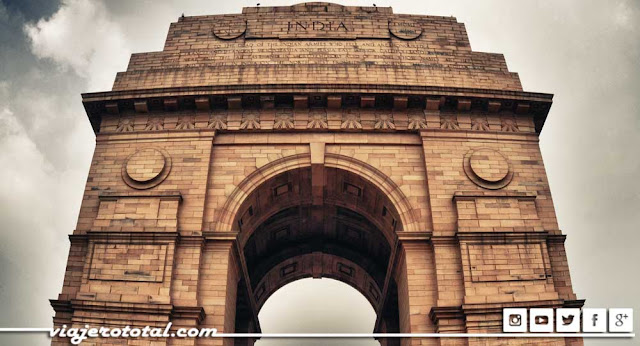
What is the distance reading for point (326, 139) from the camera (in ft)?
74.1

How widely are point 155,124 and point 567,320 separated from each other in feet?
52.5

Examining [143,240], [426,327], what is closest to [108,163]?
[143,240]

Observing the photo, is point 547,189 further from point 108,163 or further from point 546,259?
point 108,163

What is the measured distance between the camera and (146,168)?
21703mm

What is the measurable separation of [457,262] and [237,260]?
25.3ft

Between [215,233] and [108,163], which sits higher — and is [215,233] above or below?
below

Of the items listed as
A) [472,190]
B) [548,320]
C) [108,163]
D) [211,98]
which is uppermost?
[211,98]

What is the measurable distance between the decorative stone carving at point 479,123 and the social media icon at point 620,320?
8340 mm

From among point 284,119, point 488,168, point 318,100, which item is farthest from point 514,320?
point 284,119

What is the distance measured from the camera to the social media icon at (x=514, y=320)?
59.3 ft

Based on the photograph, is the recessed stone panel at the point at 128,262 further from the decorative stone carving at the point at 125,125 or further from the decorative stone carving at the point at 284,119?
the decorative stone carving at the point at 284,119

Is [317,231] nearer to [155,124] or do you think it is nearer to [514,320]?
[155,124]

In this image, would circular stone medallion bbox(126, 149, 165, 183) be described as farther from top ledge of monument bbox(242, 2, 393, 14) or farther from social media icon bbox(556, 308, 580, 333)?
social media icon bbox(556, 308, 580, 333)

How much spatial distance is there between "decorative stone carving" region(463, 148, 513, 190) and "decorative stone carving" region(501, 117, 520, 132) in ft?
4.55
